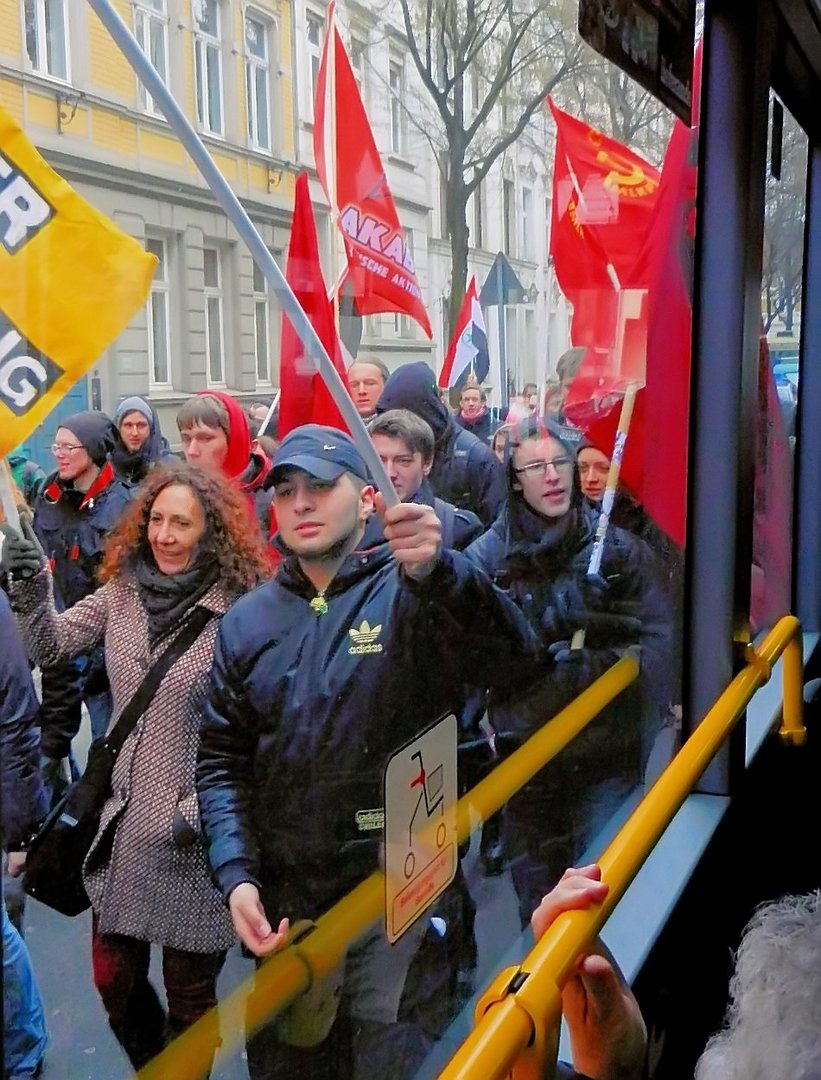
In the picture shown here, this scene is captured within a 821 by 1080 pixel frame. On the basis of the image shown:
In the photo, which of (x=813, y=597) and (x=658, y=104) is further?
(x=813, y=597)

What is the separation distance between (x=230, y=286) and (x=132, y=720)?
0.48 meters

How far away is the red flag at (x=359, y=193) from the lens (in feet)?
4.78

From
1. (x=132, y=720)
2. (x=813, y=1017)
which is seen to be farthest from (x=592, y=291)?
(x=813, y=1017)

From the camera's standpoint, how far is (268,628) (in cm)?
138

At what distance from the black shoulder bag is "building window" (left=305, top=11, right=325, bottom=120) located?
658 millimetres

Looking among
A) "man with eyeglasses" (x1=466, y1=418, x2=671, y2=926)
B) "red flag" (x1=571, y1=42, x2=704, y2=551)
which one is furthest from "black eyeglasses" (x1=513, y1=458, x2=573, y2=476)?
"red flag" (x1=571, y1=42, x2=704, y2=551)

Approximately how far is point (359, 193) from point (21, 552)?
76 cm

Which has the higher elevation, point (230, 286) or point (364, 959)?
point (230, 286)

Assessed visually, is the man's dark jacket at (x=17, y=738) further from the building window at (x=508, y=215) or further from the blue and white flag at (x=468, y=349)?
the building window at (x=508, y=215)

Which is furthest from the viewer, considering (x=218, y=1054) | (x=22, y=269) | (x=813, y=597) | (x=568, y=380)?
(x=813, y=597)

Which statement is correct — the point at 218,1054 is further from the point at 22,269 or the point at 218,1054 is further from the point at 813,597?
the point at 813,597

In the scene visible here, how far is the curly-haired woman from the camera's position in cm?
121

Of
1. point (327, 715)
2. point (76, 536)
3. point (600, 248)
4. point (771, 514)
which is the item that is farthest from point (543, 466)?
point (771, 514)

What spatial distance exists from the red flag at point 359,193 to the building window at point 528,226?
597mm
